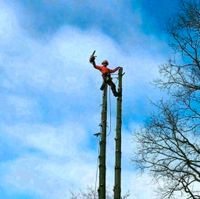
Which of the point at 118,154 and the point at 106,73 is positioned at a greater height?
the point at 106,73

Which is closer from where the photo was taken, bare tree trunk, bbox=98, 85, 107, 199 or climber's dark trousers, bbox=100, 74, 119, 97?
bare tree trunk, bbox=98, 85, 107, 199

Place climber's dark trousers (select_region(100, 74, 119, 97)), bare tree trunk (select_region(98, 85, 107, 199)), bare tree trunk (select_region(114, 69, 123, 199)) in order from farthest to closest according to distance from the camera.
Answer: climber's dark trousers (select_region(100, 74, 119, 97)), bare tree trunk (select_region(114, 69, 123, 199)), bare tree trunk (select_region(98, 85, 107, 199))

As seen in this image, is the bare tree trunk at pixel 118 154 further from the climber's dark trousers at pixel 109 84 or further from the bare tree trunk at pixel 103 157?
the bare tree trunk at pixel 103 157

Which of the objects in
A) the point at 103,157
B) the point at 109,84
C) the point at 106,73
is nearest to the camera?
the point at 103,157

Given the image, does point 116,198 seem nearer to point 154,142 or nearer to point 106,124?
point 106,124

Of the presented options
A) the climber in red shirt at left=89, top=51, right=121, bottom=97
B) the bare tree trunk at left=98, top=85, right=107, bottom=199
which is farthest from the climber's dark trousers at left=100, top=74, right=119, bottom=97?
the bare tree trunk at left=98, top=85, right=107, bottom=199

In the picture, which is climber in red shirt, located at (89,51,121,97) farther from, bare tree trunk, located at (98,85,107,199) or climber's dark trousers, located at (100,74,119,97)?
bare tree trunk, located at (98,85,107,199)

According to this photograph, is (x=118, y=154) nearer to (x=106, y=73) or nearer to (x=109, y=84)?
(x=109, y=84)

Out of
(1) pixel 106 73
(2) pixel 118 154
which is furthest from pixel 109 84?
(2) pixel 118 154

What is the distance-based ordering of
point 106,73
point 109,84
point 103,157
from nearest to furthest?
point 103,157 < point 109,84 < point 106,73

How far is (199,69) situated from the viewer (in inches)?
645

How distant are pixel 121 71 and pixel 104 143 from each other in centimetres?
209

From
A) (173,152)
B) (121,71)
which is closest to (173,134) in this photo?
(173,152)

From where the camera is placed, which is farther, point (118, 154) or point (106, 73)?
point (106, 73)
